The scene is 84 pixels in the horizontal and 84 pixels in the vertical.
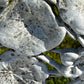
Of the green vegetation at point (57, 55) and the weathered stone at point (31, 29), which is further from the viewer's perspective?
the green vegetation at point (57, 55)

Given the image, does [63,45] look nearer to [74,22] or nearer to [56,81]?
[56,81]

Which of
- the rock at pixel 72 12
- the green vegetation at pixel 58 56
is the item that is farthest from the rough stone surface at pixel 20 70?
the green vegetation at pixel 58 56

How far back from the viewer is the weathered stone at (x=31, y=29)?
85 centimetres

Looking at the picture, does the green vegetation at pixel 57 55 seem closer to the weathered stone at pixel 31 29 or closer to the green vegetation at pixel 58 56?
the green vegetation at pixel 58 56

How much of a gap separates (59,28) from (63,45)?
106 centimetres

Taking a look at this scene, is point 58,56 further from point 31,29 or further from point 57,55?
point 31,29

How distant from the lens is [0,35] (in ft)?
3.04

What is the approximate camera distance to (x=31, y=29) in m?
0.93

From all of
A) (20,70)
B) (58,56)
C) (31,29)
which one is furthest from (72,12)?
(58,56)

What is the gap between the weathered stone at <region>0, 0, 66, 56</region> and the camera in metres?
0.85

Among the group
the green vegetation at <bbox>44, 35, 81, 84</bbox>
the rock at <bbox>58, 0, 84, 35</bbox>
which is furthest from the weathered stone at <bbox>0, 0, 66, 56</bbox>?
the green vegetation at <bbox>44, 35, 81, 84</bbox>

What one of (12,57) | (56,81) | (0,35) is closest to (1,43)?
(0,35)

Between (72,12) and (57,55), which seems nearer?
(72,12)

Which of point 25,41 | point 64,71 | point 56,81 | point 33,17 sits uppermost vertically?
point 33,17
